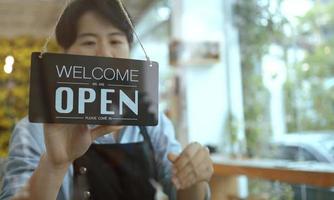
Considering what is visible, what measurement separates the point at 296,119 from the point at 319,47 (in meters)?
0.50

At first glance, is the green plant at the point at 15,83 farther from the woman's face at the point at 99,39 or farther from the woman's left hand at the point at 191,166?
the woman's left hand at the point at 191,166

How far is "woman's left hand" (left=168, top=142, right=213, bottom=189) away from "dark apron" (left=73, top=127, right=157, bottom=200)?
0.07m

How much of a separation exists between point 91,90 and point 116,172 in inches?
7.9

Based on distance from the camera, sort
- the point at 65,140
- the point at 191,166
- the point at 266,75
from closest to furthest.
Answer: the point at 65,140 < the point at 191,166 < the point at 266,75

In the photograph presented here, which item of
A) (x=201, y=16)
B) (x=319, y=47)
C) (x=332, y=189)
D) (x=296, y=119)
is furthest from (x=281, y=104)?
(x=201, y=16)

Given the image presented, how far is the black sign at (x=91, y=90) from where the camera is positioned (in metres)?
0.46

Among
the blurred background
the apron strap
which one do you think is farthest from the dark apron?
the blurred background

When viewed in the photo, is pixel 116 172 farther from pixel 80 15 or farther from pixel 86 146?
pixel 80 15

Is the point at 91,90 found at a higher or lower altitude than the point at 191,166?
higher

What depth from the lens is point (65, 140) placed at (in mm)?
473

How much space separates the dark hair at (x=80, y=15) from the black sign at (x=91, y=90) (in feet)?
0.17

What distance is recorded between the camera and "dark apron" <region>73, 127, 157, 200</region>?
0.54m

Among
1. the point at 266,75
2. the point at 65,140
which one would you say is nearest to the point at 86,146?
the point at 65,140

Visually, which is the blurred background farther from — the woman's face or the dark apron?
the woman's face
